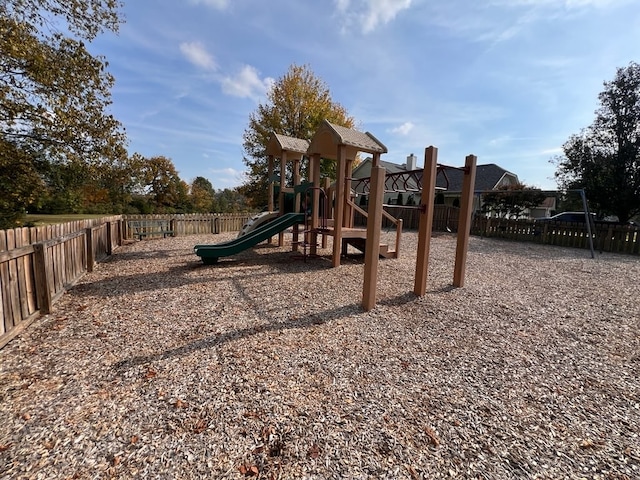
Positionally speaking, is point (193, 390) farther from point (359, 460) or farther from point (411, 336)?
point (411, 336)

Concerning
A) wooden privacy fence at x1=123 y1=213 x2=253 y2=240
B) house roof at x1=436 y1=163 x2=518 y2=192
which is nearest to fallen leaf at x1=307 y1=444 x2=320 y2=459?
wooden privacy fence at x1=123 y1=213 x2=253 y2=240

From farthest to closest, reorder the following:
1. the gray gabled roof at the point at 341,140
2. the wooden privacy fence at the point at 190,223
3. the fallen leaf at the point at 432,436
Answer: the wooden privacy fence at the point at 190,223 → the gray gabled roof at the point at 341,140 → the fallen leaf at the point at 432,436

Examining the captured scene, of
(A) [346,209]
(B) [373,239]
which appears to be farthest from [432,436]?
(A) [346,209]

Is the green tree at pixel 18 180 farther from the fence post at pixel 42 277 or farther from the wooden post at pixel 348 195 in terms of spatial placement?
the wooden post at pixel 348 195

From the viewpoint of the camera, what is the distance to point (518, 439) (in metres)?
2.02

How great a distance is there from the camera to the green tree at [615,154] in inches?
502

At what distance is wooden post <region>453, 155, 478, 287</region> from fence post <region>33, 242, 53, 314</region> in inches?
242

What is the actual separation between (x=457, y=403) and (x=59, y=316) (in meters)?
4.72

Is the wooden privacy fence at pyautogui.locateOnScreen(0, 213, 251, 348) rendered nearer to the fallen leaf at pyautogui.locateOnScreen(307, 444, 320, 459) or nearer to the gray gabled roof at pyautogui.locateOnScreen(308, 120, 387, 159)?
the fallen leaf at pyautogui.locateOnScreen(307, 444, 320, 459)

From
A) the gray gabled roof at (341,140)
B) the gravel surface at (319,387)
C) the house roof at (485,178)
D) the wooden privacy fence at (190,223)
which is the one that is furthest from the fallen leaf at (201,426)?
the house roof at (485,178)

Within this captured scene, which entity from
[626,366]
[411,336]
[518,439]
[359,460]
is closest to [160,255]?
[411,336]

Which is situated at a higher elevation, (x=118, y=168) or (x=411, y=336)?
(x=118, y=168)

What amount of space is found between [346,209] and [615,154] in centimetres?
1368

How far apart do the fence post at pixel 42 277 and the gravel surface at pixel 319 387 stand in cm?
19
